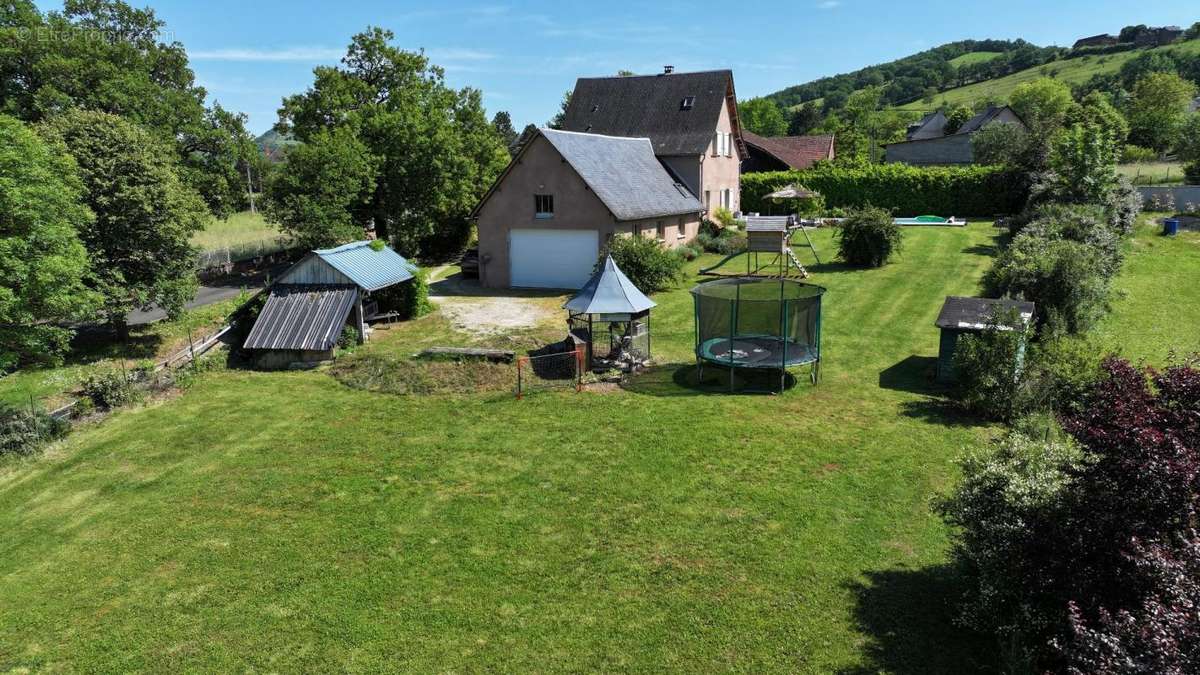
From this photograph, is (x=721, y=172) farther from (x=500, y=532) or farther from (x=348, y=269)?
(x=500, y=532)

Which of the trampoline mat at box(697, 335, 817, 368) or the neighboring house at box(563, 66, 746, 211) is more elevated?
the neighboring house at box(563, 66, 746, 211)

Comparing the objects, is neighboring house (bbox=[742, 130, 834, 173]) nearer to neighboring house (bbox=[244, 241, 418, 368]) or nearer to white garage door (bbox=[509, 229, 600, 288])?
white garage door (bbox=[509, 229, 600, 288])

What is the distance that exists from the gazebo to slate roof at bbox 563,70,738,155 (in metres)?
20.2

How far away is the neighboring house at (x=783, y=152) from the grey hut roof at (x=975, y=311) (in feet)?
120

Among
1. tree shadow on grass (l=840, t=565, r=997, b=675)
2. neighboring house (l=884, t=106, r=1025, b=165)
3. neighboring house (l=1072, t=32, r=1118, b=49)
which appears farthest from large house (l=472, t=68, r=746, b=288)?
neighboring house (l=1072, t=32, r=1118, b=49)

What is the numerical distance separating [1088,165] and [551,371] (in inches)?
1044

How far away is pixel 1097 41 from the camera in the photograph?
17500 cm

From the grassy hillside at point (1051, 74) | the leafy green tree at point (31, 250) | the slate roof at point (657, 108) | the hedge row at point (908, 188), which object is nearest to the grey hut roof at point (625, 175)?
the slate roof at point (657, 108)

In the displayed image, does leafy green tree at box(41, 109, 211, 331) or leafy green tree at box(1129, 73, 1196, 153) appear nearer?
leafy green tree at box(41, 109, 211, 331)

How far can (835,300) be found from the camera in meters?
24.7

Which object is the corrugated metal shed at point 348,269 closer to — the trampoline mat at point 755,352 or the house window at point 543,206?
the house window at point 543,206

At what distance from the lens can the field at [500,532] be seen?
818 centimetres

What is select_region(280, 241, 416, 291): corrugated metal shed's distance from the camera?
858 inches

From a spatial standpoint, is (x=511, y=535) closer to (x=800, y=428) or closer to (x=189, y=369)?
(x=800, y=428)
